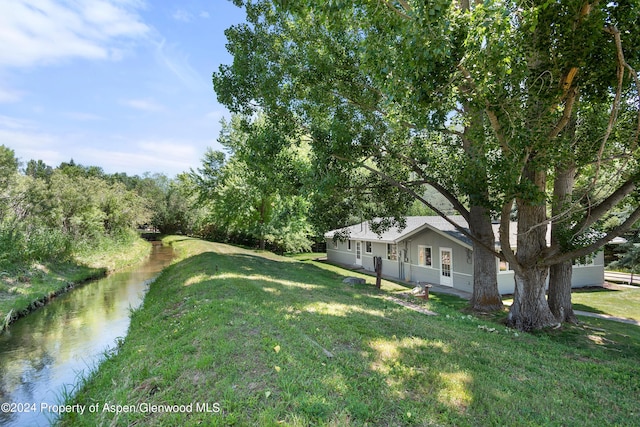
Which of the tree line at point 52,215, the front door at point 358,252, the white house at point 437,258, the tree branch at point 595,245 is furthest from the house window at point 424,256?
the tree line at point 52,215

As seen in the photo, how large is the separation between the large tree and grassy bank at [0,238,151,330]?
30.6 feet

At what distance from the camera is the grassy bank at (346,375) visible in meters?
3.47

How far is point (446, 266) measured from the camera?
56.9ft

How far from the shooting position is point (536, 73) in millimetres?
6188

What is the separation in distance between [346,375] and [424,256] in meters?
15.8

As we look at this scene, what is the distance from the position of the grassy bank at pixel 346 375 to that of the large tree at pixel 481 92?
2961mm

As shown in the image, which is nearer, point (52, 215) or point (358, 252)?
point (52, 215)

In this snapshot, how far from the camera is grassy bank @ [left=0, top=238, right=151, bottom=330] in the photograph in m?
11.4

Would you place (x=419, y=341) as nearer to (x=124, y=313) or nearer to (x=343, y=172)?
(x=343, y=172)

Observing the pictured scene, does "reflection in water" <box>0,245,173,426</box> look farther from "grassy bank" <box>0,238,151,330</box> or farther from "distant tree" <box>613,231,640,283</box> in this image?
"distant tree" <box>613,231,640,283</box>

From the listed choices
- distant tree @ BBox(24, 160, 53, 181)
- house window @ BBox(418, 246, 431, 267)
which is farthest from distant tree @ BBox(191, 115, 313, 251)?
distant tree @ BBox(24, 160, 53, 181)

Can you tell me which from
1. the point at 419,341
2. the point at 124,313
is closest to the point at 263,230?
the point at 124,313

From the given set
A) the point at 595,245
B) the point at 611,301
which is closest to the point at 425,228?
the point at 611,301

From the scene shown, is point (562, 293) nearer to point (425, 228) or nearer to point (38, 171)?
point (425, 228)
